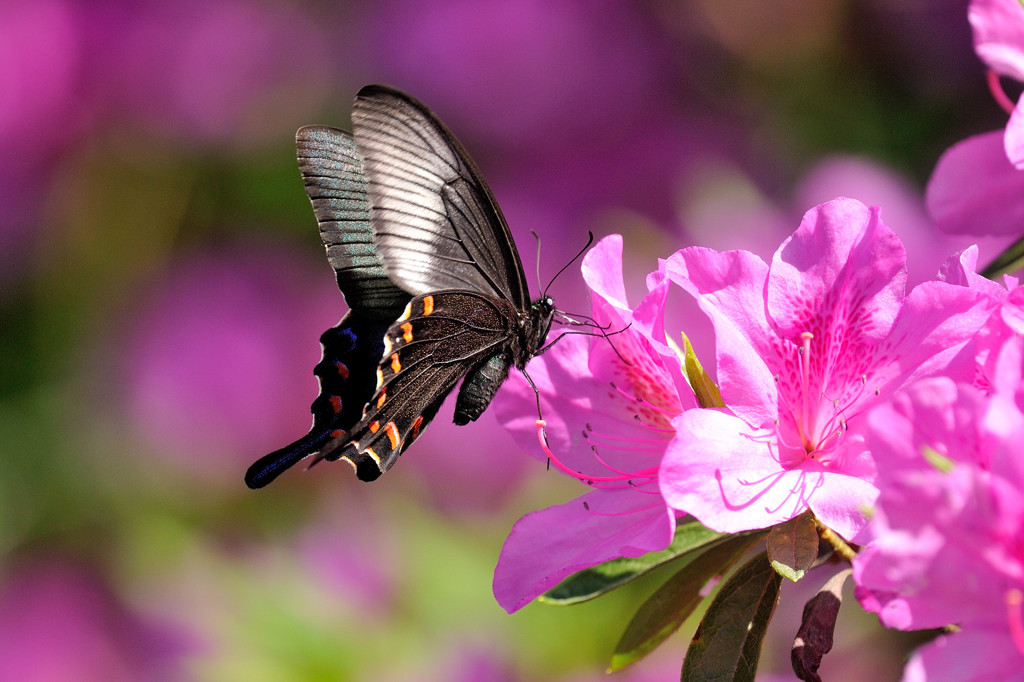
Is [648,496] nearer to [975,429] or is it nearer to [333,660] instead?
[975,429]

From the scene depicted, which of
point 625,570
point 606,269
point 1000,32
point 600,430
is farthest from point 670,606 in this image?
point 1000,32

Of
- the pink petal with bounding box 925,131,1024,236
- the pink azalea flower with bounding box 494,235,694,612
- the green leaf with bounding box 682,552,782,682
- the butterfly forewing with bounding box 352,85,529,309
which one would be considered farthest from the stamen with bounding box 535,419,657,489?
the pink petal with bounding box 925,131,1024,236

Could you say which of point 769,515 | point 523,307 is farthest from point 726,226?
point 769,515

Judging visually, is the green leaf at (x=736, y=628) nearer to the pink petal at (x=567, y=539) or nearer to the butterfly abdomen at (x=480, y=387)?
the pink petal at (x=567, y=539)

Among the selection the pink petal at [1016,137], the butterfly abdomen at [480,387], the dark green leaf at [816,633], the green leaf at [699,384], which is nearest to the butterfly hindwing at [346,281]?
the butterfly abdomen at [480,387]

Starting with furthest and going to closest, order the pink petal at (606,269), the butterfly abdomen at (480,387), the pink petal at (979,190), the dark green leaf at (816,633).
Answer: the butterfly abdomen at (480,387)
the pink petal at (979,190)
the pink petal at (606,269)
the dark green leaf at (816,633)
